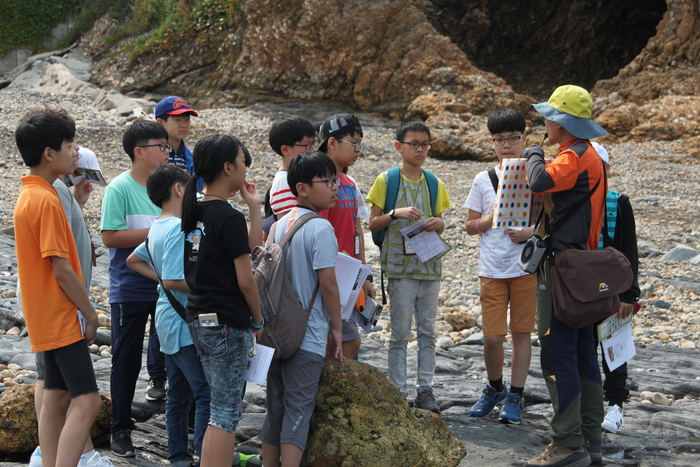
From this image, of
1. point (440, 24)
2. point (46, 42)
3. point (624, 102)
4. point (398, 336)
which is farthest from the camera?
point (46, 42)

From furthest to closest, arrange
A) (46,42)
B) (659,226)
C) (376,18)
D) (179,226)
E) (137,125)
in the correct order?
(46,42), (376,18), (659,226), (137,125), (179,226)

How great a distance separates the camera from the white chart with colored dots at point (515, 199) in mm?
3729

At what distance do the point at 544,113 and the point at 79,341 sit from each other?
2.68m

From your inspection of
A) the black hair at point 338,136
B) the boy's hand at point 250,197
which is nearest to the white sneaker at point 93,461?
the boy's hand at point 250,197

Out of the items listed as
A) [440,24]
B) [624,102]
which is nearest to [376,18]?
[440,24]

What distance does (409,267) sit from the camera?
4328 mm

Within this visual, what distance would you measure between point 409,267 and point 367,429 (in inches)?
55.3

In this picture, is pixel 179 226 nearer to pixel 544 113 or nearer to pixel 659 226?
pixel 544 113

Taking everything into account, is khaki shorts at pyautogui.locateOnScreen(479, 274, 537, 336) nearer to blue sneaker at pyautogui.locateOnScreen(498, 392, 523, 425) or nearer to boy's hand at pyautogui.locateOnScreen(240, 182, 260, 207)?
blue sneaker at pyautogui.locateOnScreen(498, 392, 523, 425)

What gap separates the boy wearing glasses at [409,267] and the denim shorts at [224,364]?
1521 mm

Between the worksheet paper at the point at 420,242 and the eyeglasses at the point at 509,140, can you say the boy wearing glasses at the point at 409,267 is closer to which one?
the worksheet paper at the point at 420,242

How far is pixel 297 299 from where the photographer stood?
3148 mm

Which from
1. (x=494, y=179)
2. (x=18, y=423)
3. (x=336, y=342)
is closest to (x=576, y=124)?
(x=494, y=179)

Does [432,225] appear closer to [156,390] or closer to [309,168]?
[309,168]
